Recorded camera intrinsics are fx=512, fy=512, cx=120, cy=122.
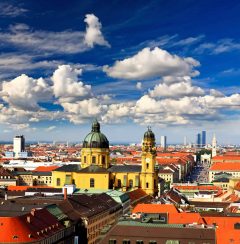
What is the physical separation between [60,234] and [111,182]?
195 feet

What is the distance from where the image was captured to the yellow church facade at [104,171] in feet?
446

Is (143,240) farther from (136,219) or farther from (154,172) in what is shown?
(154,172)

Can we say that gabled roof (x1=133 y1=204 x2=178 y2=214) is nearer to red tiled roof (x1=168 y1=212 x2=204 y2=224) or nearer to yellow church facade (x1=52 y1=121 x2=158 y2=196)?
red tiled roof (x1=168 y1=212 x2=204 y2=224)

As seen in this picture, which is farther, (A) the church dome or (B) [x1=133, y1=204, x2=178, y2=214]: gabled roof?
(A) the church dome

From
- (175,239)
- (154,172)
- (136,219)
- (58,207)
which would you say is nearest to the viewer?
(175,239)

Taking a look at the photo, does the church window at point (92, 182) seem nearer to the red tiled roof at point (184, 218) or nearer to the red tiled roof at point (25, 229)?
the red tiled roof at point (184, 218)

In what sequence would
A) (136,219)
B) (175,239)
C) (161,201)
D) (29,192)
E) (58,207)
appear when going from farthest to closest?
(29,192) → (161,201) → (58,207) → (136,219) → (175,239)

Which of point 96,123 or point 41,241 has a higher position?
point 96,123

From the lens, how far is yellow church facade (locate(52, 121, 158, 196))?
136 metres

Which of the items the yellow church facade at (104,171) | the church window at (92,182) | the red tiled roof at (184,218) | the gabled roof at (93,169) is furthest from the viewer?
the gabled roof at (93,169)

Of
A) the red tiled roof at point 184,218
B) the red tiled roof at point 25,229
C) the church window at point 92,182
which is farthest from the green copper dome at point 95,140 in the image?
the red tiled roof at point 25,229

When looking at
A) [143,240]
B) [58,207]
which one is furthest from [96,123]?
[143,240]

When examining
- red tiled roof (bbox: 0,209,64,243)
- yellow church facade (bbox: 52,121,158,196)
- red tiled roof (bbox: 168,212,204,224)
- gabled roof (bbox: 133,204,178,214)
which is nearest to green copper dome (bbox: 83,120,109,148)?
yellow church facade (bbox: 52,121,158,196)

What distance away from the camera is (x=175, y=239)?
215 feet
